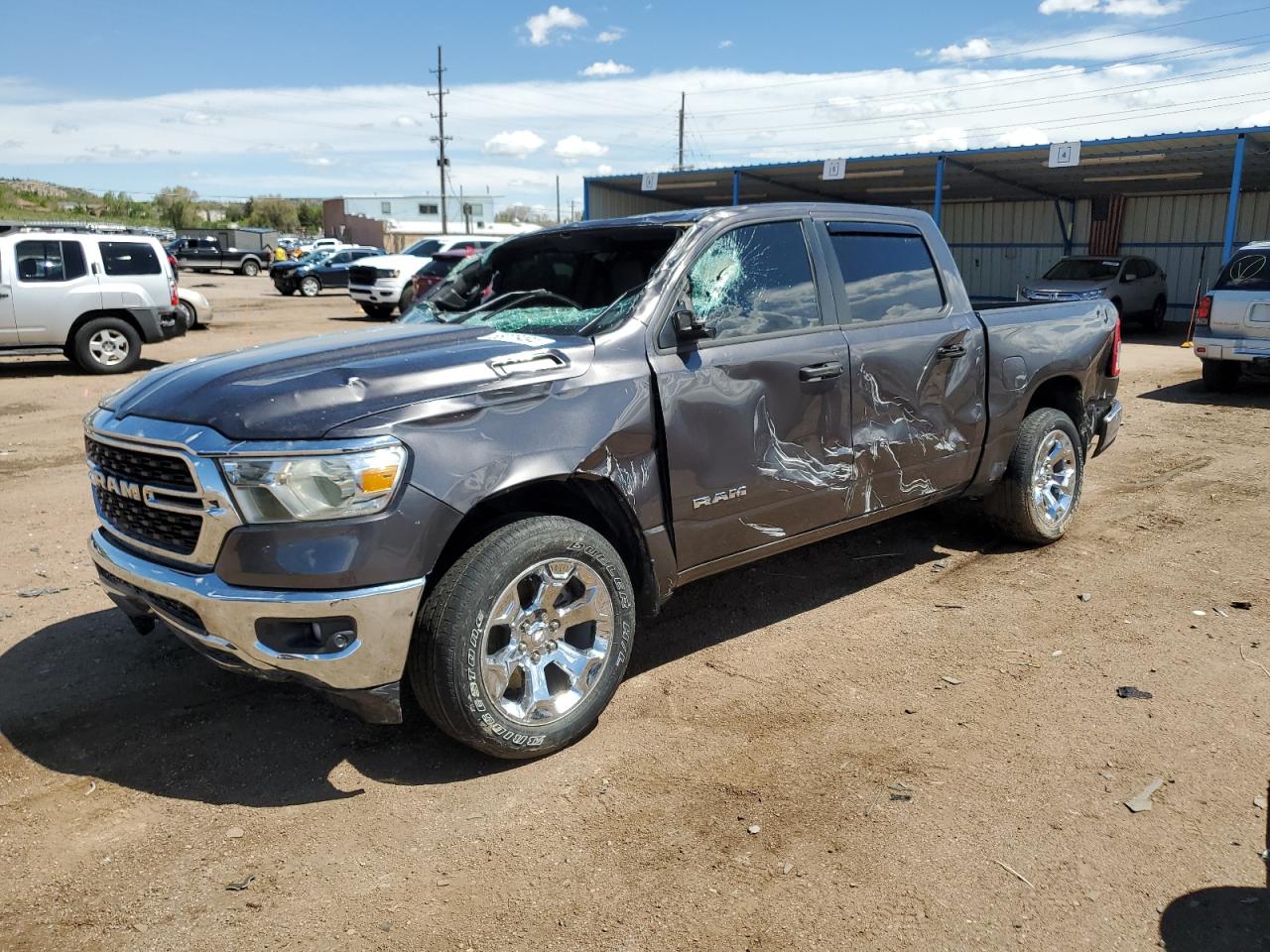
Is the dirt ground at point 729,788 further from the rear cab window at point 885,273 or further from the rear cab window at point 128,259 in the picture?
the rear cab window at point 128,259

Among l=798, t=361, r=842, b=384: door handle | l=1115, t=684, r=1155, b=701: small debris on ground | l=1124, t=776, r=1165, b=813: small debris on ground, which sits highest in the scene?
l=798, t=361, r=842, b=384: door handle

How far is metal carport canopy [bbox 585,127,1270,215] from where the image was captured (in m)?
19.4

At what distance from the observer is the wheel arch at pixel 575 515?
3338mm

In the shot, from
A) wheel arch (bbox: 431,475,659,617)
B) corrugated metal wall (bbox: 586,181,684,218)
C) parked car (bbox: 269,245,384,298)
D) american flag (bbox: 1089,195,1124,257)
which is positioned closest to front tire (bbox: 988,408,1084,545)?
wheel arch (bbox: 431,475,659,617)

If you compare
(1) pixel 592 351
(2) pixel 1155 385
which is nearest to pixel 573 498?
(1) pixel 592 351

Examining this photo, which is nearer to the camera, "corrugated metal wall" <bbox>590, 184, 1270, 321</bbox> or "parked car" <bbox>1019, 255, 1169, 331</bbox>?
"parked car" <bbox>1019, 255, 1169, 331</bbox>

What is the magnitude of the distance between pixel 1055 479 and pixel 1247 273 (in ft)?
24.7

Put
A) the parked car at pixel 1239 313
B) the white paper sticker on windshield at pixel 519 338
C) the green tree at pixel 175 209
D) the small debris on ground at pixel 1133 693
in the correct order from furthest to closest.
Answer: the green tree at pixel 175 209, the parked car at pixel 1239 313, the small debris on ground at pixel 1133 693, the white paper sticker on windshield at pixel 519 338

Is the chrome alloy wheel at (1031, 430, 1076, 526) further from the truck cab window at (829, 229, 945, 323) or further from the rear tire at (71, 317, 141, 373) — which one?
the rear tire at (71, 317, 141, 373)

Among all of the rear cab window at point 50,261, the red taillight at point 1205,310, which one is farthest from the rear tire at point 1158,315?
the rear cab window at point 50,261

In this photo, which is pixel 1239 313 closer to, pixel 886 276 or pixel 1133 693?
pixel 886 276

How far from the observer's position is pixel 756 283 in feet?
13.6

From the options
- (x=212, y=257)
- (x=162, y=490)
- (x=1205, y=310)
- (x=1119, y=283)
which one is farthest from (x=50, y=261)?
(x=212, y=257)

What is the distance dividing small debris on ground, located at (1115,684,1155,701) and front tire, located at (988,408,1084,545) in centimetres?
171
